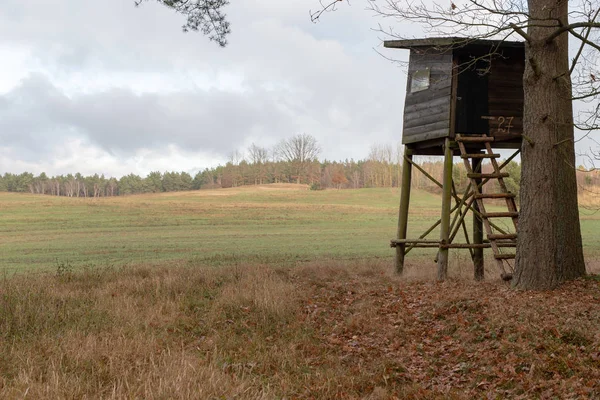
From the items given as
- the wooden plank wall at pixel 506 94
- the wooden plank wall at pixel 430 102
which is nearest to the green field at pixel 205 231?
the wooden plank wall at pixel 506 94

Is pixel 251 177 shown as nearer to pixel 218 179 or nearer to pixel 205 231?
pixel 218 179

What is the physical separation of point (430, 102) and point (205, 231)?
27.0 m

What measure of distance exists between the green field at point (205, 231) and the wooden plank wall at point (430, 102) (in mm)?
6185

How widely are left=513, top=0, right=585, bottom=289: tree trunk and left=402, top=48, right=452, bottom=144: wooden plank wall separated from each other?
10.5ft

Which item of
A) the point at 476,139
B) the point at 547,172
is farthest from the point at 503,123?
the point at 547,172

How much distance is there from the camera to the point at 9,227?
41625 mm

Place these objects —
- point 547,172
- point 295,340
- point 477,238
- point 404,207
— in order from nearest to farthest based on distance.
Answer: point 295,340 → point 547,172 → point 477,238 → point 404,207

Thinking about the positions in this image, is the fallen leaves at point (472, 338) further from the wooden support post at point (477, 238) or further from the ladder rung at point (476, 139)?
the ladder rung at point (476, 139)

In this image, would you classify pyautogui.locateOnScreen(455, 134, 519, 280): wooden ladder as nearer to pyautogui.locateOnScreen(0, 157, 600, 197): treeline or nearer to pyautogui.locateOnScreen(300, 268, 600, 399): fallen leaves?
pyautogui.locateOnScreen(300, 268, 600, 399): fallen leaves

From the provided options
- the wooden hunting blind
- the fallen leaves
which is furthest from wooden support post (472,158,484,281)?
the fallen leaves

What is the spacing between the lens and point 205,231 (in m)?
38.4

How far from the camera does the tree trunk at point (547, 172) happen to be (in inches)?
386

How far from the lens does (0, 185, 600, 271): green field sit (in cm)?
2283

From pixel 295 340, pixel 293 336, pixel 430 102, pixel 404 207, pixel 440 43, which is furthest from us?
pixel 404 207
